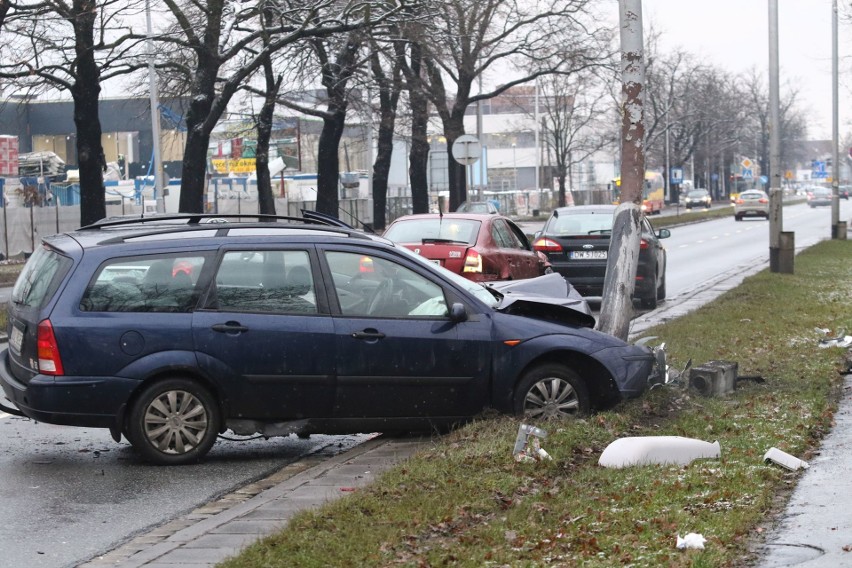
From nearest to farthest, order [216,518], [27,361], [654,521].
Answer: [654,521]
[216,518]
[27,361]

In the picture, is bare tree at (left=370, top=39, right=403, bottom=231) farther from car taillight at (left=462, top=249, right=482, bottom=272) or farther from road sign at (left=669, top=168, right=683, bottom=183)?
road sign at (left=669, top=168, right=683, bottom=183)

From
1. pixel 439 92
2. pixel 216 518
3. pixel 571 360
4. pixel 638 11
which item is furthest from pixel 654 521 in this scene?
pixel 439 92

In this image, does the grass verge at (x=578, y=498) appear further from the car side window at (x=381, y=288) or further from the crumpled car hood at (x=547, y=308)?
the car side window at (x=381, y=288)

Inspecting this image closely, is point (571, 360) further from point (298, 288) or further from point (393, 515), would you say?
point (393, 515)

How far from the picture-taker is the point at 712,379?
9.85 m

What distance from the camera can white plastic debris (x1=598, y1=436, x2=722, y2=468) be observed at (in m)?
7.29

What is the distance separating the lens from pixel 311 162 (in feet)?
340

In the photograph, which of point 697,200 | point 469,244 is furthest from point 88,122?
point 697,200

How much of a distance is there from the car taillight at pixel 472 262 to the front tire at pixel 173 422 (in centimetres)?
753

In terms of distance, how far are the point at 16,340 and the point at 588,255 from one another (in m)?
12.5

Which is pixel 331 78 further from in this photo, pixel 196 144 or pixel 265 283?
pixel 265 283

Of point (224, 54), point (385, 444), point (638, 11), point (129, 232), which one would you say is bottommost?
point (385, 444)

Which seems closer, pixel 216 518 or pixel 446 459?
pixel 216 518

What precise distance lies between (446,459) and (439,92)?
3776cm
